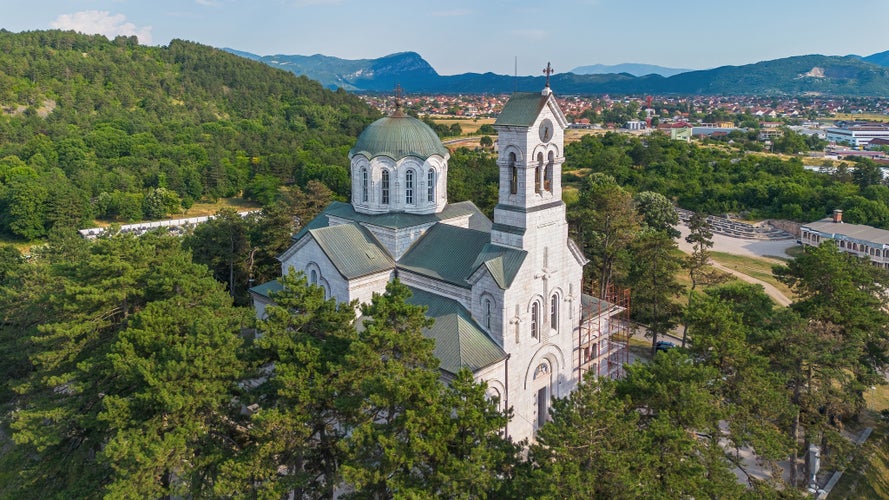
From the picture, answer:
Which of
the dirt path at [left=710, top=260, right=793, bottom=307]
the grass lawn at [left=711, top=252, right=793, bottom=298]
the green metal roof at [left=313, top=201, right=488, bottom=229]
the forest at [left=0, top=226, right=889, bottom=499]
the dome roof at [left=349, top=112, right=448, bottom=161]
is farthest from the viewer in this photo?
the grass lawn at [left=711, top=252, right=793, bottom=298]

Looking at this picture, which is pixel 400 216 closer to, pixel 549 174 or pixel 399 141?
pixel 399 141

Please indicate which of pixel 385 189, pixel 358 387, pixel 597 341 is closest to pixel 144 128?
pixel 385 189

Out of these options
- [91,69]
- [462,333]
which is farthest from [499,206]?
[91,69]

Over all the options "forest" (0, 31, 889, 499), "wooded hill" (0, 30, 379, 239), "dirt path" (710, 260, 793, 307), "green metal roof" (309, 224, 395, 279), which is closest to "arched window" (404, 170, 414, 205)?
"green metal roof" (309, 224, 395, 279)

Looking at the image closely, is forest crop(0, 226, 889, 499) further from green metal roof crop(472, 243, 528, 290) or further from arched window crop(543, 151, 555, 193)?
arched window crop(543, 151, 555, 193)

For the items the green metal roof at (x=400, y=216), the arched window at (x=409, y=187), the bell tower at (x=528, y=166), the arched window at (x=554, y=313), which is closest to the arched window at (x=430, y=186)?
the arched window at (x=409, y=187)
